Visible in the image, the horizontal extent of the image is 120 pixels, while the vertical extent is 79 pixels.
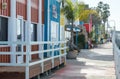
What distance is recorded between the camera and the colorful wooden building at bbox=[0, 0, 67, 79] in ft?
43.4

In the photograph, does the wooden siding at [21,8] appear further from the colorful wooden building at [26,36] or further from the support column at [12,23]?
the support column at [12,23]

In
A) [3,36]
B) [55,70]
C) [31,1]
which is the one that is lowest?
[55,70]

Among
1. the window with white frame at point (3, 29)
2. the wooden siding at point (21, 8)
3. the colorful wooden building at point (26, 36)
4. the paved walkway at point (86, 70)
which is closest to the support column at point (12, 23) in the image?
the colorful wooden building at point (26, 36)

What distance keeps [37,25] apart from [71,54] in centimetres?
1080

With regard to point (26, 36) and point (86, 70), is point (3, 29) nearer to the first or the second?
point (26, 36)

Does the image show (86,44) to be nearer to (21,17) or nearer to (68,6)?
(68,6)

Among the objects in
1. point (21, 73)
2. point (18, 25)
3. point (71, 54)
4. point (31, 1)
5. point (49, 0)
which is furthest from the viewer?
point (71, 54)

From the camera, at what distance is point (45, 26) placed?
71.9 feet

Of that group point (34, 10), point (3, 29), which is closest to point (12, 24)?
point (3, 29)

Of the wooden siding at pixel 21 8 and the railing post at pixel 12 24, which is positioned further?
the wooden siding at pixel 21 8

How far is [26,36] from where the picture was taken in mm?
14500

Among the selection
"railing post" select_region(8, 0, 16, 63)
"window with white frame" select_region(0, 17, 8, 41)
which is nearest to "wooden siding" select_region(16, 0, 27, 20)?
"railing post" select_region(8, 0, 16, 63)

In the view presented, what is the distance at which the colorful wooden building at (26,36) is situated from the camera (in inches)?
521

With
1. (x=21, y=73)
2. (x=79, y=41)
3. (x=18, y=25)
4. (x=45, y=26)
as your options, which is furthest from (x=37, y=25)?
(x=79, y=41)
